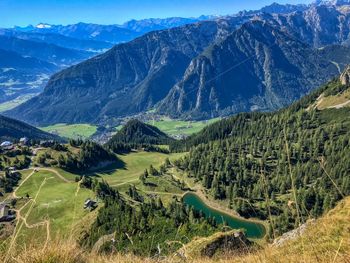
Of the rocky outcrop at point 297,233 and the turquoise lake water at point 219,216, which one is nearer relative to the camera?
the rocky outcrop at point 297,233

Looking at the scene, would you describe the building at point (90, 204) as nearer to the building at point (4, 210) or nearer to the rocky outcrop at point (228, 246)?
the building at point (4, 210)

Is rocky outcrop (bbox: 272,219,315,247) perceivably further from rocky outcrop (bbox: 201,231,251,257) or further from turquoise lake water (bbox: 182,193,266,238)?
turquoise lake water (bbox: 182,193,266,238)

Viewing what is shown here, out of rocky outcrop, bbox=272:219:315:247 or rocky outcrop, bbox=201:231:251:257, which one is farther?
rocky outcrop, bbox=201:231:251:257

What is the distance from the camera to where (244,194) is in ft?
599

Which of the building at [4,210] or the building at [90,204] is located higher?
the building at [4,210]

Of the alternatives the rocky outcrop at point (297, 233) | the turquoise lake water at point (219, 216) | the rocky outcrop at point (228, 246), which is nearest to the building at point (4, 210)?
the rocky outcrop at point (228, 246)

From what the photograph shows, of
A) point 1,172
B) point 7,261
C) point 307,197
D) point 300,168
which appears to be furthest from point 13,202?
point 7,261

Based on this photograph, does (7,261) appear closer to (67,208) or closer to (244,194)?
(67,208)

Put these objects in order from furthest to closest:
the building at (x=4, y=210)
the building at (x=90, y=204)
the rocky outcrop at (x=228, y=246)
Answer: the building at (x=90, y=204), the building at (x=4, y=210), the rocky outcrop at (x=228, y=246)

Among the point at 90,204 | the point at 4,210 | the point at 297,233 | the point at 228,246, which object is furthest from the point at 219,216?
the point at 297,233

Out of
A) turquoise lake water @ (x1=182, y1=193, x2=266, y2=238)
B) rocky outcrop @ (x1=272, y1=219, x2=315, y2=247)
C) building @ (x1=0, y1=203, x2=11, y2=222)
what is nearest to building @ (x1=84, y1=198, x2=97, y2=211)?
building @ (x1=0, y1=203, x2=11, y2=222)

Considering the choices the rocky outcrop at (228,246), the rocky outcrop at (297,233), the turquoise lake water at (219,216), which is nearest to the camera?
the rocky outcrop at (297,233)

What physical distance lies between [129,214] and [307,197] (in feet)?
244

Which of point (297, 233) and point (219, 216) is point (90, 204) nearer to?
point (219, 216)
